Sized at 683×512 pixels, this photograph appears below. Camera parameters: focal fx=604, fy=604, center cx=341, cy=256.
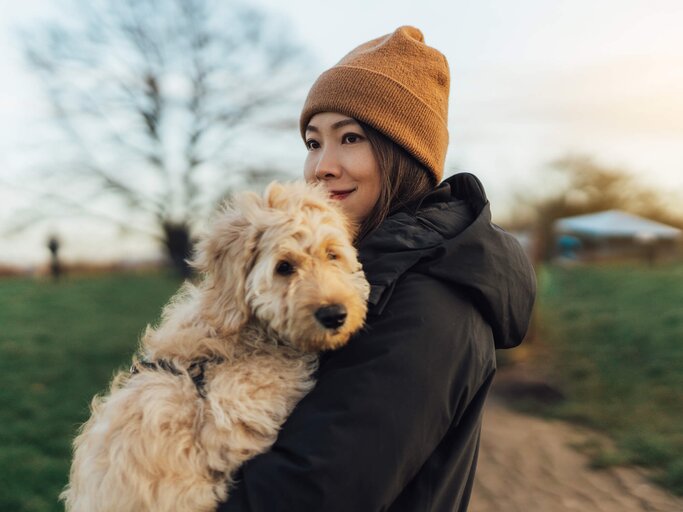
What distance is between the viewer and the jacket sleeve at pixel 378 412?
2016 millimetres

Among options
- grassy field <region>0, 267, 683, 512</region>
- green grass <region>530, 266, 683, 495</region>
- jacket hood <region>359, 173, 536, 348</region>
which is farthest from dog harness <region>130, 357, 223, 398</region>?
green grass <region>530, 266, 683, 495</region>

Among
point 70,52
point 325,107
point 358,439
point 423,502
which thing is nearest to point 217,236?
point 325,107

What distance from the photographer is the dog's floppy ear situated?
2.65 metres

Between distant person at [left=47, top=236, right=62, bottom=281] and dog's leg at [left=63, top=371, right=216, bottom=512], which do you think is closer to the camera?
dog's leg at [left=63, top=371, right=216, bottom=512]

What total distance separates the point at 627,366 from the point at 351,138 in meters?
11.5

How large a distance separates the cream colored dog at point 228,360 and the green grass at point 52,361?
2312 millimetres

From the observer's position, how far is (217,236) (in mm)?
2758

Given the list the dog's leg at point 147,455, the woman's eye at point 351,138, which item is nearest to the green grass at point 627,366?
the woman's eye at point 351,138

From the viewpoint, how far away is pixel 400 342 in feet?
7.15

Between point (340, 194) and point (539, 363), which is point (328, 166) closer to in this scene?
point (340, 194)

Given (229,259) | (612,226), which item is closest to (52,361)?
(229,259)

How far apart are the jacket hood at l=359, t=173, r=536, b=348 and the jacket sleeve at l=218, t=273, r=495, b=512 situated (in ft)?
0.23

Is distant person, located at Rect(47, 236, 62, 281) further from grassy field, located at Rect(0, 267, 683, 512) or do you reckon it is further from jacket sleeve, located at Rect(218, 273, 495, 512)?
jacket sleeve, located at Rect(218, 273, 495, 512)

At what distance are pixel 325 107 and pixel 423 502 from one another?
79.8 inches
